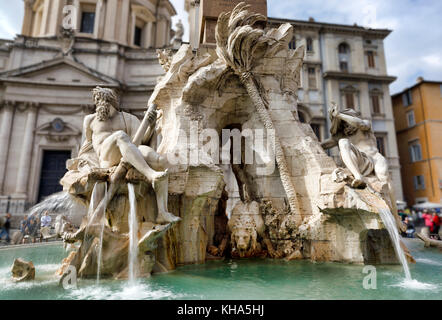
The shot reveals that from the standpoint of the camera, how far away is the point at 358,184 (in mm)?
5172

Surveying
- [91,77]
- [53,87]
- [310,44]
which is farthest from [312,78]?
[53,87]

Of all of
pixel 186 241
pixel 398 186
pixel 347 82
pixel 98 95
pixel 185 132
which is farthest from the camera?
pixel 347 82

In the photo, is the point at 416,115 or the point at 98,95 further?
the point at 416,115

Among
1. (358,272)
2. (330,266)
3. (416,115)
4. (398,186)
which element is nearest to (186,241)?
(330,266)

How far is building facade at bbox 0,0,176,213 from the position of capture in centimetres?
2092

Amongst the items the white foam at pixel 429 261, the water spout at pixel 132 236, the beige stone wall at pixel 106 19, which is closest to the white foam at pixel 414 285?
the white foam at pixel 429 261

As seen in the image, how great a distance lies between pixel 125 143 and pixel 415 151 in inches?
1194

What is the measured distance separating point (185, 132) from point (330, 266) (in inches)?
144

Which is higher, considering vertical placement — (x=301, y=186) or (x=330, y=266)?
(x=301, y=186)

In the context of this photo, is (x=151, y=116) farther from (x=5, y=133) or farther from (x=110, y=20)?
(x=110, y=20)

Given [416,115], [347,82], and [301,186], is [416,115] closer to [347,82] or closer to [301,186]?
[347,82]

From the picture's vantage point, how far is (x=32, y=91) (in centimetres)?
2200

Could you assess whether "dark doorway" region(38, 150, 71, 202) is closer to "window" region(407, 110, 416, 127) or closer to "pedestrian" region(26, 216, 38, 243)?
"pedestrian" region(26, 216, 38, 243)

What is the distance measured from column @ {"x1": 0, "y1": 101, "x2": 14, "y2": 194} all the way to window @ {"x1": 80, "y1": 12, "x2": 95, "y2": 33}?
35.1ft
